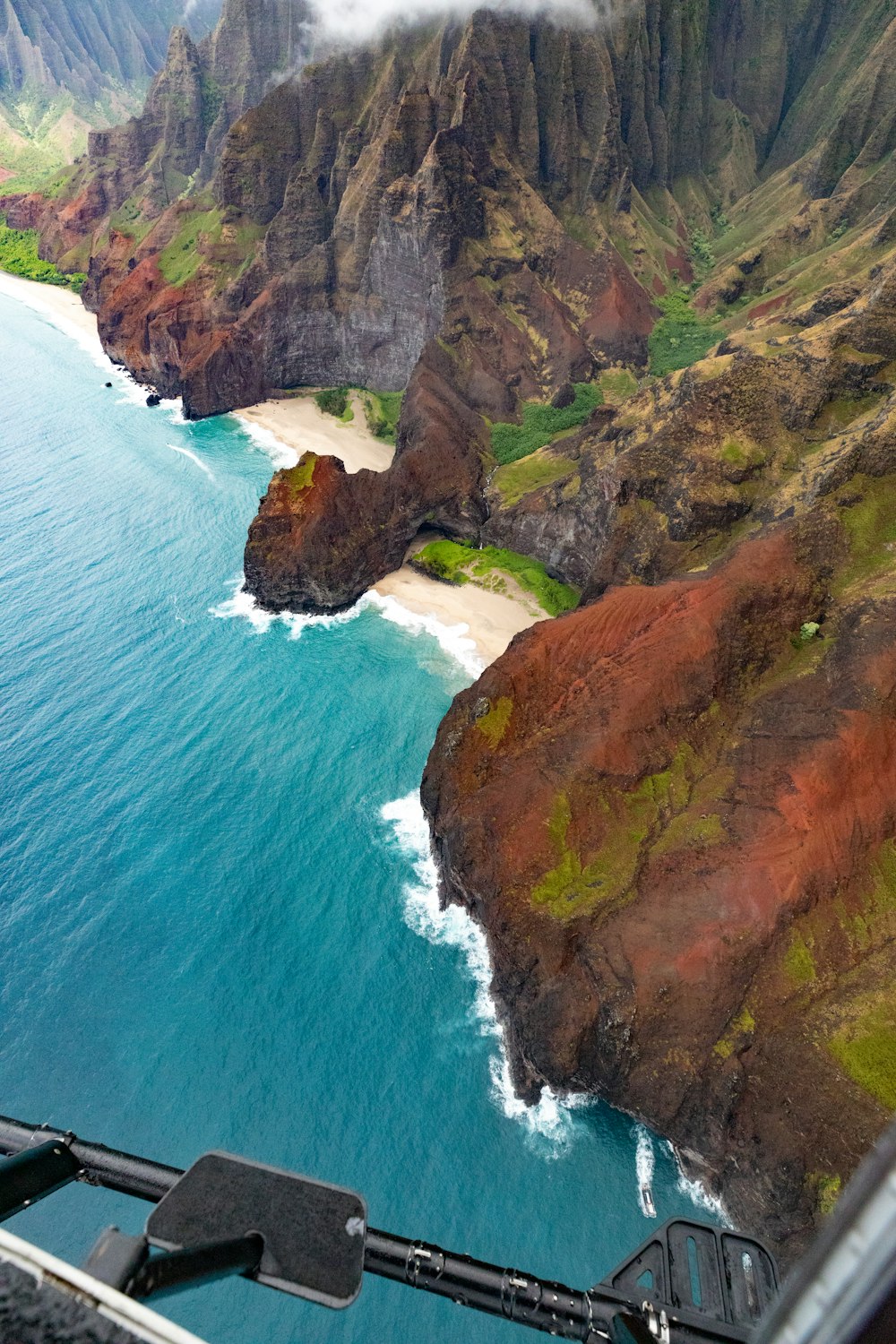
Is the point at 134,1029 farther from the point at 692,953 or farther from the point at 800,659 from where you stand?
the point at 800,659

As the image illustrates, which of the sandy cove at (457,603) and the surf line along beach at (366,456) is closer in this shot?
the sandy cove at (457,603)

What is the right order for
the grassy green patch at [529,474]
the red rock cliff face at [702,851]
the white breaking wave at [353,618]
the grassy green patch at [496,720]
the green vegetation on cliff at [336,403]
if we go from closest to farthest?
the red rock cliff face at [702,851] → the grassy green patch at [496,720] → the white breaking wave at [353,618] → the grassy green patch at [529,474] → the green vegetation on cliff at [336,403]

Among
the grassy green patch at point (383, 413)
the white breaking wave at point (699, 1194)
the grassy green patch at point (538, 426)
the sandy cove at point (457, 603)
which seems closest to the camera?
the white breaking wave at point (699, 1194)

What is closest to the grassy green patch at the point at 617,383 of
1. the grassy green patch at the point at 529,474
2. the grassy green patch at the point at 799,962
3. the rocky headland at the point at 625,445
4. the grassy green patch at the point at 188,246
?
the rocky headland at the point at 625,445

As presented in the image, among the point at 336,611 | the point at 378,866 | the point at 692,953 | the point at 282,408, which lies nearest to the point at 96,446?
Result: the point at 282,408

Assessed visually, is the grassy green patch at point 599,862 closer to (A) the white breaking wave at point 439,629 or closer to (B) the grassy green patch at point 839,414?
(A) the white breaking wave at point 439,629

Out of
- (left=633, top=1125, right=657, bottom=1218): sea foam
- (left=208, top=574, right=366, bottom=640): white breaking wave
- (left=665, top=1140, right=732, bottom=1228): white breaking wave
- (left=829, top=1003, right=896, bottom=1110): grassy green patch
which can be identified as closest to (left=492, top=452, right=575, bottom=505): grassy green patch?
(left=208, top=574, right=366, bottom=640): white breaking wave
